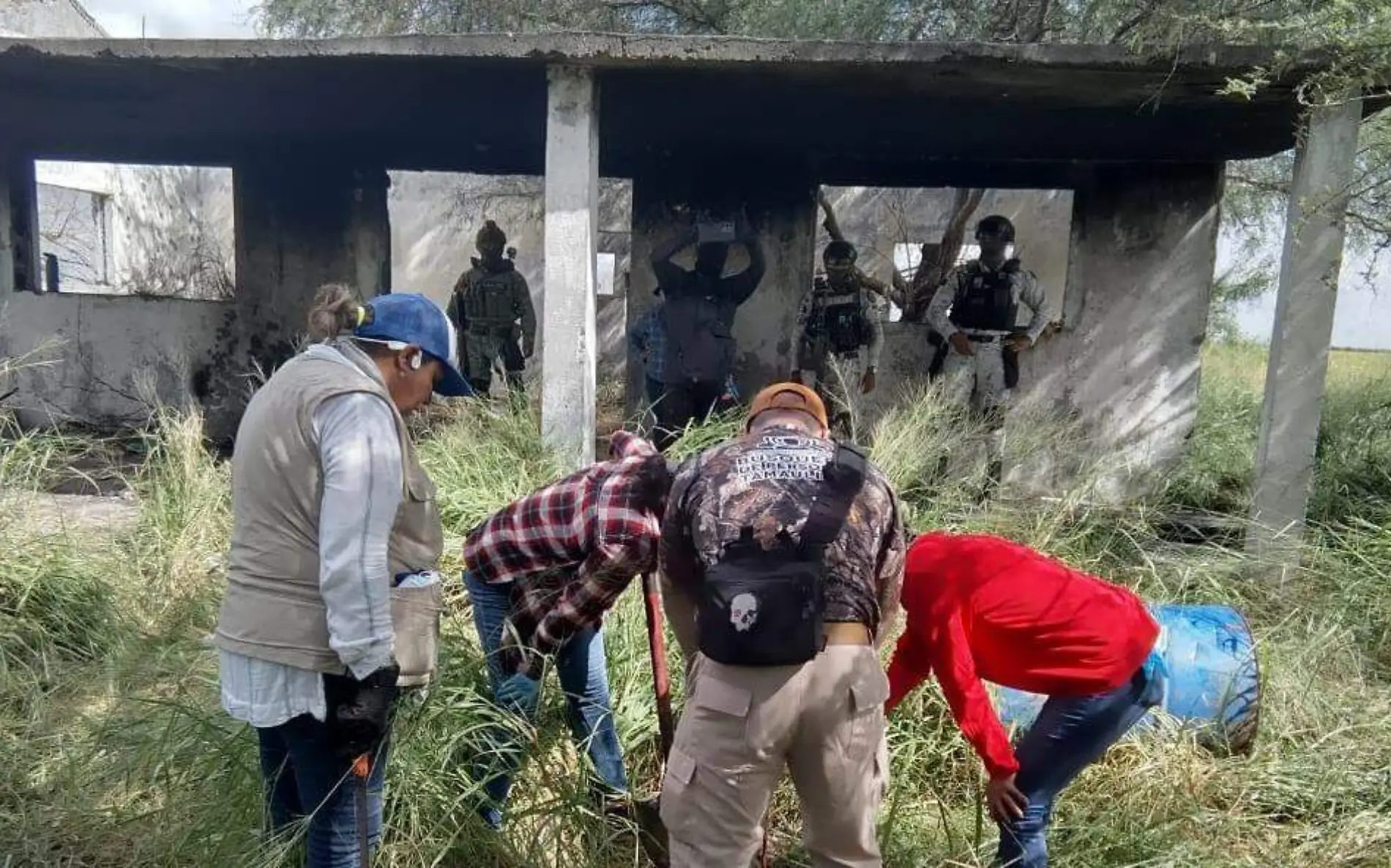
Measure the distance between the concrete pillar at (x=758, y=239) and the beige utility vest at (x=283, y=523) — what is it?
17.6ft

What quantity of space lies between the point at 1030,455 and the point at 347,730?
5022 millimetres

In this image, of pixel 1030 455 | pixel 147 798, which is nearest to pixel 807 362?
pixel 1030 455

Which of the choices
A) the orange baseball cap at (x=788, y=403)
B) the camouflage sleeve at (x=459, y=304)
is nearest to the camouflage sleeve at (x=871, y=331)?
the camouflage sleeve at (x=459, y=304)

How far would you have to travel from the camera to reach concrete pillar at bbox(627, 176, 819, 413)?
7.23 meters

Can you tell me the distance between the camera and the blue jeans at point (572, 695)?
262cm

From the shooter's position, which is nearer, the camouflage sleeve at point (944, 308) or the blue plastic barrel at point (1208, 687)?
the blue plastic barrel at point (1208, 687)

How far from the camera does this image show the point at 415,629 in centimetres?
205

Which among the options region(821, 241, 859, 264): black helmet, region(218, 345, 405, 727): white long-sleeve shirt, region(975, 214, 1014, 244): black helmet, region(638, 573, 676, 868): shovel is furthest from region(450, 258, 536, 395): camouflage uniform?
region(218, 345, 405, 727): white long-sleeve shirt

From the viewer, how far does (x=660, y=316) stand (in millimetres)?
6555

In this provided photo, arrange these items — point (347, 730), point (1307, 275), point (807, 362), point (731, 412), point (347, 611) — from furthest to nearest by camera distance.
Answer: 1. point (807, 362)
2. point (731, 412)
3. point (1307, 275)
4. point (347, 730)
5. point (347, 611)

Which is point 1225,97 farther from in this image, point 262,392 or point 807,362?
point 262,392

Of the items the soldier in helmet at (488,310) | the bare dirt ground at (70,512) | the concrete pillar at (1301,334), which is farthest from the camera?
the soldier in helmet at (488,310)

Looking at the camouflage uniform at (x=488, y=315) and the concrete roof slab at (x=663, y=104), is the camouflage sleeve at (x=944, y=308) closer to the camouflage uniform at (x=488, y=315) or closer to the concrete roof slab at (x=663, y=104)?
the concrete roof slab at (x=663, y=104)

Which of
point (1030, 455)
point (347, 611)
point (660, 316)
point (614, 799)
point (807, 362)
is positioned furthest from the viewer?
point (807, 362)
